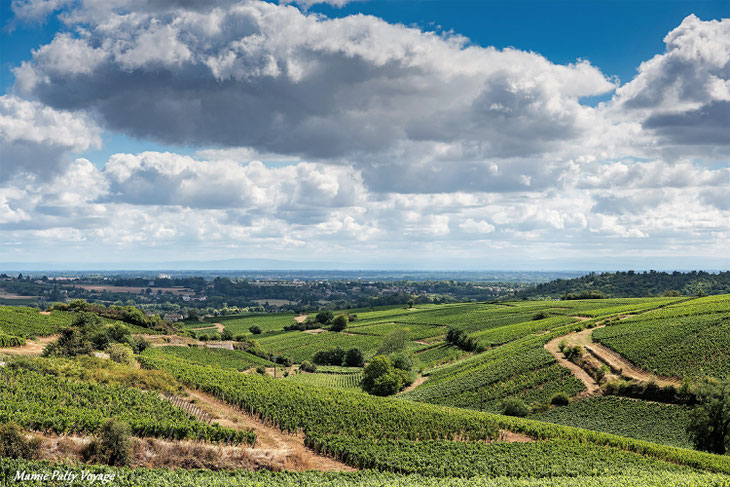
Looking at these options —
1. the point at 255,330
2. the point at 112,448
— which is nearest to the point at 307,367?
the point at 255,330

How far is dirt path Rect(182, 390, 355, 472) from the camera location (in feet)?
118

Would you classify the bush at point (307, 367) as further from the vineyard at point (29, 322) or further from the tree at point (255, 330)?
the tree at point (255, 330)

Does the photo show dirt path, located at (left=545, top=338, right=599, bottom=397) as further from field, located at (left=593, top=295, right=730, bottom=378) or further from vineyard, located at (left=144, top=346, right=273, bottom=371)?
vineyard, located at (left=144, top=346, right=273, bottom=371)

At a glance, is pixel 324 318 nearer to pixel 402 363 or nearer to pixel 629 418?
pixel 402 363

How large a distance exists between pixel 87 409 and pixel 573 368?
6955 cm

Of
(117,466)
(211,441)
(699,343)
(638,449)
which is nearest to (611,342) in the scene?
(699,343)

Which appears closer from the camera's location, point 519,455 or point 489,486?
point 489,486

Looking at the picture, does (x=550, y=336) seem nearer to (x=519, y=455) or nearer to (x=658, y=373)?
(x=658, y=373)

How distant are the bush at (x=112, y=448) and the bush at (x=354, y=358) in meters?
91.1

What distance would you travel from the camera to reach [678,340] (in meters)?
77.2

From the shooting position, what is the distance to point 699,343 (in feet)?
243

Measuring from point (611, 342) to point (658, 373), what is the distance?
51.8 feet

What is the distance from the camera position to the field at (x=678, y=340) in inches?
2692

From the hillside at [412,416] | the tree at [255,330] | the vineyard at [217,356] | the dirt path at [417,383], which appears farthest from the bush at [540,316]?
the tree at [255,330]
